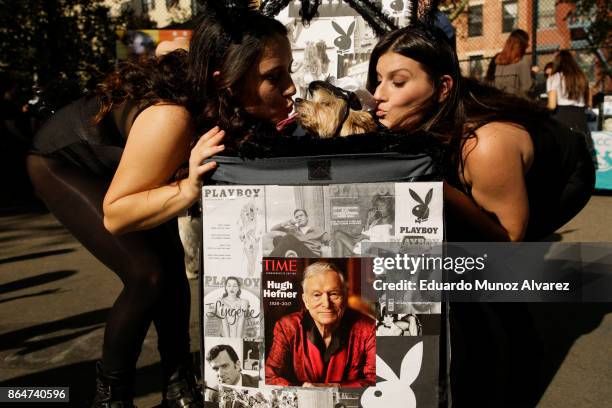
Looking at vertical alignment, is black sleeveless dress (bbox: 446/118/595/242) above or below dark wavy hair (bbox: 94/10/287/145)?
below

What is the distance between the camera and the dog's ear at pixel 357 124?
2.00 meters

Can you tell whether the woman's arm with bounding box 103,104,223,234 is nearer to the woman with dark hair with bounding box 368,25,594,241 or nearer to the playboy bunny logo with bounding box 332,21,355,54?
the woman with dark hair with bounding box 368,25,594,241

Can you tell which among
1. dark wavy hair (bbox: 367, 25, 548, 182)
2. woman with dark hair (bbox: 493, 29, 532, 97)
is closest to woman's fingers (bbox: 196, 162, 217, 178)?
dark wavy hair (bbox: 367, 25, 548, 182)

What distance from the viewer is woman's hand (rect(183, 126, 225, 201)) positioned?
1.79 metres

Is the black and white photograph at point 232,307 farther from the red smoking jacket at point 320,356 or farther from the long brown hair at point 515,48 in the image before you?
the long brown hair at point 515,48

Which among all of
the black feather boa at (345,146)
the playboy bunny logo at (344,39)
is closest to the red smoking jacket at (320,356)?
the black feather boa at (345,146)

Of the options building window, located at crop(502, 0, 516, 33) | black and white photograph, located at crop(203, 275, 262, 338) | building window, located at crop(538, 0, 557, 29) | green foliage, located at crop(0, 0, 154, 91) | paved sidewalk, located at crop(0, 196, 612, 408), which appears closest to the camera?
black and white photograph, located at crop(203, 275, 262, 338)

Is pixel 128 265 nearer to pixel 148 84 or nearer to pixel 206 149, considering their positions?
pixel 148 84

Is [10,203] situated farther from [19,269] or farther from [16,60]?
[16,60]

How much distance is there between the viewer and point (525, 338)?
9.14 ft

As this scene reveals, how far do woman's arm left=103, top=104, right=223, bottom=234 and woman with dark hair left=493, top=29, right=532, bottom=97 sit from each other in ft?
18.2

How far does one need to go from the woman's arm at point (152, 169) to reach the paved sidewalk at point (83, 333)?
3.92ft

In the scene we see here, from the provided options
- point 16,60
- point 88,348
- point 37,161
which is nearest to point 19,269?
point 88,348

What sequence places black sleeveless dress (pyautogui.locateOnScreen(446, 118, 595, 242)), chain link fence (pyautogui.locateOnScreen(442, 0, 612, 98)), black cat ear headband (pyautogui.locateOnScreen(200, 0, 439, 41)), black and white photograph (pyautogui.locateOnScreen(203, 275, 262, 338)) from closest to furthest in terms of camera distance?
black and white photograph (pyautogui.locateOnScreen(203, 275, 262, 338))
black cat ear headband (pyautogui.locateOnScreen(200, 0, 439, 41))
black sleeveless dress (pyautogui.locateOnScreen(446, 118, 595, 242))
chain link fence (pyautogui.locateOnScreen(442, 0, 612, 98))
